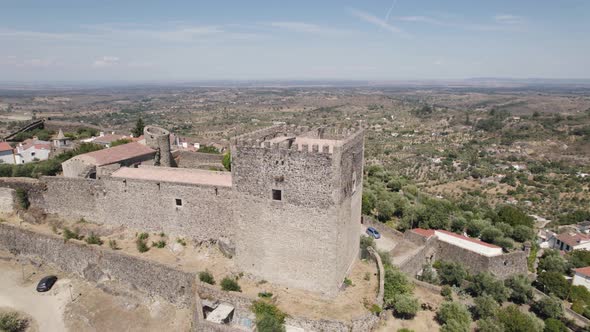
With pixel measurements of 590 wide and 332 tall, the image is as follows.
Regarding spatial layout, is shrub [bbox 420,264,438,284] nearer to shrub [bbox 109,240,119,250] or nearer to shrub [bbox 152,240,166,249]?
shrub [bbox 152,240,166,249]

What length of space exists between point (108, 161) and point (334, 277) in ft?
48.6

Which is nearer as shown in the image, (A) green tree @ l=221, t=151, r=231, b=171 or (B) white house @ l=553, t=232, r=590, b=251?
(A) green tree @ l=221, t=151, r=231, b=171

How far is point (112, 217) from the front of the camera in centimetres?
2097

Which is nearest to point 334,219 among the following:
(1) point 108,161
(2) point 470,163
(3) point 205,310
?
(3) point 205,310

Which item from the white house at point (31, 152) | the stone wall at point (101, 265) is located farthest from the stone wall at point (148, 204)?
the white house at point (31, 152)

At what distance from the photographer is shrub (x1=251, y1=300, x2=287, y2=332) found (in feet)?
46.6

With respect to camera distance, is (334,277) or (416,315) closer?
(334,277)

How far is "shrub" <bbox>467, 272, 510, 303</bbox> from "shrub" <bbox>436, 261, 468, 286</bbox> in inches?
28.2

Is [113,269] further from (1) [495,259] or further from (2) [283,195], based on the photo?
(1) [495,259]

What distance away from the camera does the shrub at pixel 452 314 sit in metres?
17.9

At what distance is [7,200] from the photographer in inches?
→ 934

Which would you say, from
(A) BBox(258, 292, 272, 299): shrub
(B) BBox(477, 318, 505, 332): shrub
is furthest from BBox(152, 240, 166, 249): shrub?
(B) BBox(477, 318, 505, 332): shrub

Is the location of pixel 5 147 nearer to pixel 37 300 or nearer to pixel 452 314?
pixel 37 300

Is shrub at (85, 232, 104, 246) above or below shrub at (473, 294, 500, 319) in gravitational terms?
above
